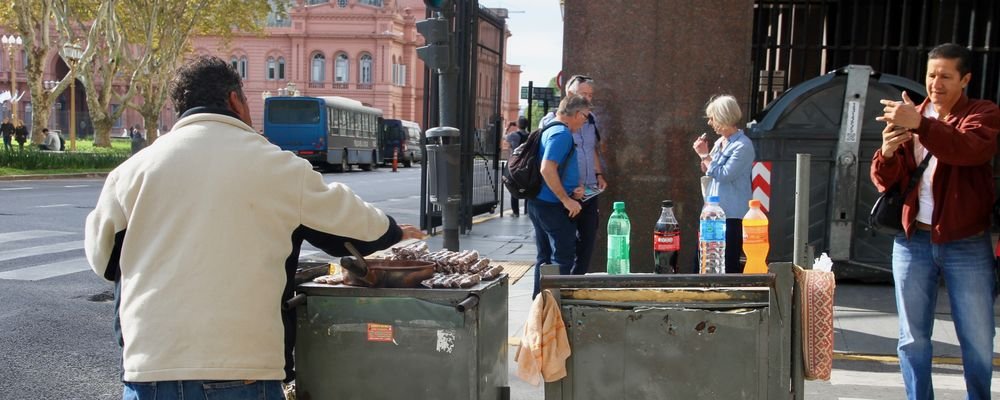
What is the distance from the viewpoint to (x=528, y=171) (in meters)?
6.71

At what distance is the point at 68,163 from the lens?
30328mm

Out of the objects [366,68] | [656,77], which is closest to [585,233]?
[656,77]

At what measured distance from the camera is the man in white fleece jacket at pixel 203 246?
284 centimetres

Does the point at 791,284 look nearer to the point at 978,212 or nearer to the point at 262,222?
the point at 978,212

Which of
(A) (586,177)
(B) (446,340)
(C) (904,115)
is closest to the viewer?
(B) (446,340)

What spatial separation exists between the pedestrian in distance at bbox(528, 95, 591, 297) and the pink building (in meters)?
71.8

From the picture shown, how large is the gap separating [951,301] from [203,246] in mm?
3439

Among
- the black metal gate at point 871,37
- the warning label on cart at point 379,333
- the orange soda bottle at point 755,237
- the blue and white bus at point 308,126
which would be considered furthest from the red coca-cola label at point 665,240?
the blue and white bus at point 308,126

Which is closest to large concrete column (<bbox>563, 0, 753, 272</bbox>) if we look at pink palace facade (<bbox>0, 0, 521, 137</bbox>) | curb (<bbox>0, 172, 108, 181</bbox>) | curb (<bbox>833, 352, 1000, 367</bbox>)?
curb (<bbox>833, 352, 1000, 367</bbox>)

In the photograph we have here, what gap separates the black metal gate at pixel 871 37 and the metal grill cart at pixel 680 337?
7.84m

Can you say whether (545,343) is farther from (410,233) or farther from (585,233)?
(585,233)

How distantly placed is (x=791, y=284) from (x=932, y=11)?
10437mm

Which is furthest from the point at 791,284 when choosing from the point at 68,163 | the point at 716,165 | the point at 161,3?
the point at 161,3

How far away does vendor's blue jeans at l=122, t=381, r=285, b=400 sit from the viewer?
2844 millimetres
